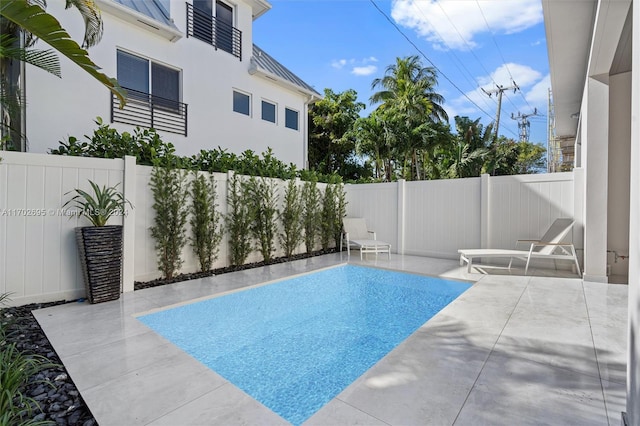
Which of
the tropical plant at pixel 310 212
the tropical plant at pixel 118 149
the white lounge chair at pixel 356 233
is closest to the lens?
the tropical plant at pixel 118 149

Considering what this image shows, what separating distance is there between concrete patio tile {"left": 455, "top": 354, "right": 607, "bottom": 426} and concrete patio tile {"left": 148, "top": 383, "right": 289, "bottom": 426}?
49.9 inches

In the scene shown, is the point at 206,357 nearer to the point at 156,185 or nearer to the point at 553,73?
the point at 156,185

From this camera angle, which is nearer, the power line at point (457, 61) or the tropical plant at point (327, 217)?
the tropical plant at point (327, 217)

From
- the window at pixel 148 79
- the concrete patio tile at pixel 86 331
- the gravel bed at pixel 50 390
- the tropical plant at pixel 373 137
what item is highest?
the tropical plant at pixel 373 137

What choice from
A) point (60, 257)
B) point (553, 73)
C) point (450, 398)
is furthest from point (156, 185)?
point (553, 73)

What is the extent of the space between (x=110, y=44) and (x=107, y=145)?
12.6ft

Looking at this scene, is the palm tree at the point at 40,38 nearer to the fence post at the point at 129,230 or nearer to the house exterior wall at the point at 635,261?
the fence post at the point at 129,230

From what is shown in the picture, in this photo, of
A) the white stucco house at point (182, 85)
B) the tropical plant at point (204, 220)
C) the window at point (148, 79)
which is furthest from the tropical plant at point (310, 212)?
the window at point (148, 79)

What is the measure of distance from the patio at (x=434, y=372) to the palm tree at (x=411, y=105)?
14542 mm

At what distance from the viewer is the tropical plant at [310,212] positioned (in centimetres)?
855

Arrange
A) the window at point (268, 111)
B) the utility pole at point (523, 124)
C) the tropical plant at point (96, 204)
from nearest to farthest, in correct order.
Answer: the tropical plant at point (96, 204) < the window at point (268, 111) < the utility pole at point (523, 124)

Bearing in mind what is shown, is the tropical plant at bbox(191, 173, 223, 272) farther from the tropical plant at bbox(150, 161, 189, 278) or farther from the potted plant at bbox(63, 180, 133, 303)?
the potted plant at bbox(63, 180, 133, 303)

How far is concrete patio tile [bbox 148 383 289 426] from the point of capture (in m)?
1.99

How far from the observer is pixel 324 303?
16.4 ft
